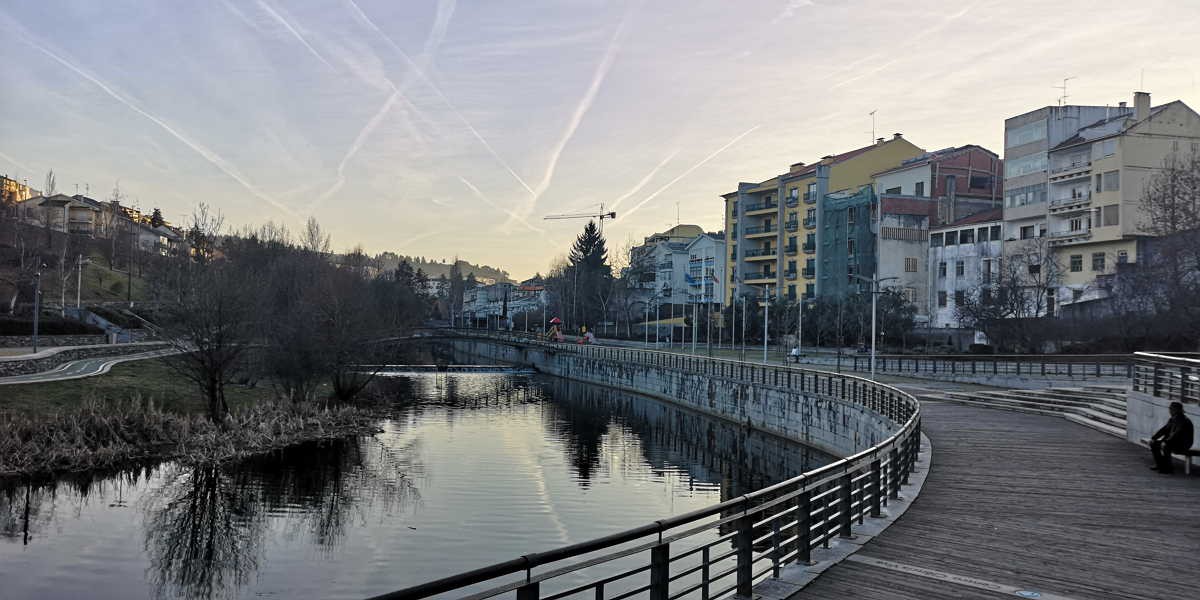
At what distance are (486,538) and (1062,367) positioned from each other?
35.3 m

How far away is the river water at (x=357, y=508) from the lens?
19.7m

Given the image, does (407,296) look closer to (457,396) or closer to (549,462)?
(457,396)

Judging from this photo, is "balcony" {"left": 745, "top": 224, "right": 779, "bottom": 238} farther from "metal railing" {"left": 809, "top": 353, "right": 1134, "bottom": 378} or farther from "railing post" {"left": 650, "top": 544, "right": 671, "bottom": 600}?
"railing post" {"left": 650, "top": 544, "right": 671, "bottom": 600}

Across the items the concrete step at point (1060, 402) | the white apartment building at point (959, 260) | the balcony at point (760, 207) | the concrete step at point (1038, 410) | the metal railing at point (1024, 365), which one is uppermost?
the balcony at point (760, 207)

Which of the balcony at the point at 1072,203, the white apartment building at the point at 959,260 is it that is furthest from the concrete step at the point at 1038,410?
the balcony at the point at 1072,203

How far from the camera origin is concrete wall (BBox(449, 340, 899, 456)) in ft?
108

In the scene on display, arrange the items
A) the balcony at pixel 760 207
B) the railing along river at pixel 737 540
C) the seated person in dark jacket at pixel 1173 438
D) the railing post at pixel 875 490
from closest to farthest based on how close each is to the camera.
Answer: the railing along river at pixel 737 540, the railing post at pixel 875 490, the seated person in dark jacket at pixel 1173 438, the balcony at pixel 760 207

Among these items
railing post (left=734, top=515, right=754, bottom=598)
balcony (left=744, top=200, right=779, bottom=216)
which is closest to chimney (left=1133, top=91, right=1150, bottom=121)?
balcony (left=744, top=200, right=779, bottom=216)

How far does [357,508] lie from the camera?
86.7 feet

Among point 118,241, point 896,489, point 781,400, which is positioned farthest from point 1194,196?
point 118,241

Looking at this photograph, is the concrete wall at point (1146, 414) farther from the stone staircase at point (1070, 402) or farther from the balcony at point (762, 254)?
the balcony at point (762, 254)

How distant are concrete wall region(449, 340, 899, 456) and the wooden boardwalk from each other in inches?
312

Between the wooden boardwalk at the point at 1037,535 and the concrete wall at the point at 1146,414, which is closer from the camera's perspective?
the wooden boardwalk at the point at 1037,535

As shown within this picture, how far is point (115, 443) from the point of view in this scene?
31422 mm
